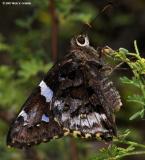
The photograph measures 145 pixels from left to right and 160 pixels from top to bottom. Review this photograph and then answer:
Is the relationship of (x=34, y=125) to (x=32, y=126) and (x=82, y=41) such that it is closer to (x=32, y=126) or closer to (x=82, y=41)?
(x=32, y=126)

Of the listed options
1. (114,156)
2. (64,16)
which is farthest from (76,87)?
(64,16)

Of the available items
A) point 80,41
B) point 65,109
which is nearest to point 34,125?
point 65,109

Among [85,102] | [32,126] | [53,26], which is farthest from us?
[53,26]

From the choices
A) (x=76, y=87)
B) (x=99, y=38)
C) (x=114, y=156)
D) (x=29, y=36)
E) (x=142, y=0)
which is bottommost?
(x=114, y=156)

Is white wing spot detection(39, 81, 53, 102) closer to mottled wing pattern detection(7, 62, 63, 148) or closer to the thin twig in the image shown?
mottled wing pattern detection(7, 62, 63, 148)

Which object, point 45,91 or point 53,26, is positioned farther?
point 53,26

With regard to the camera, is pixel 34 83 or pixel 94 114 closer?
pixel 94 114

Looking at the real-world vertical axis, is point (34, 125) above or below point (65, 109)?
below

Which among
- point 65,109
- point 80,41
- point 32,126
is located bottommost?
point 32,126

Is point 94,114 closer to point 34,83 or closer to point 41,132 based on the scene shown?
point 41,132
